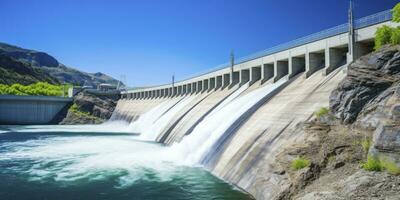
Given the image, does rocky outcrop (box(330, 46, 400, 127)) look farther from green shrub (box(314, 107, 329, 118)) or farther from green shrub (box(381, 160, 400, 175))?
green shrub (box(381, 160, 400, 175))

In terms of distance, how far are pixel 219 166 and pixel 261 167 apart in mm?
4088

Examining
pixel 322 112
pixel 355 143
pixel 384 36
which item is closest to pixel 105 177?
pixel 322 112

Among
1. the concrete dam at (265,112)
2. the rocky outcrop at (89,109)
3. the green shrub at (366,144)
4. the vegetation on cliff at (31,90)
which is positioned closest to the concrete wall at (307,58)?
the concrete dam at (265,112)

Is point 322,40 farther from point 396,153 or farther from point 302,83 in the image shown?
point 396,153

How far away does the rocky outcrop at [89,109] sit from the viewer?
7819cm

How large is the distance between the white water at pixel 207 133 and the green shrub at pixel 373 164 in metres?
12.5

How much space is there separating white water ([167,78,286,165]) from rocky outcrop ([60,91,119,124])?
53439 millimetres

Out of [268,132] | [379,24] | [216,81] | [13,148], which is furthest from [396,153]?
[216,81]

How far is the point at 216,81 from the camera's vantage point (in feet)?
160

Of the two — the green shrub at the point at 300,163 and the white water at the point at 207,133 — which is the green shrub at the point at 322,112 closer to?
the green shrub at the point at 300,163

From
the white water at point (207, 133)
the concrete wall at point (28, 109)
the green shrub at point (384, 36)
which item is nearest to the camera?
the green shrub at point (384, 36)

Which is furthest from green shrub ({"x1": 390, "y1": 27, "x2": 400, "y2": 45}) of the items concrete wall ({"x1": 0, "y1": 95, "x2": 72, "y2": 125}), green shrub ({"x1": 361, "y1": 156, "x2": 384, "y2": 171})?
concrete wall ({"x1": 0, "y1": 95, "x2": 72, "y2": 125})

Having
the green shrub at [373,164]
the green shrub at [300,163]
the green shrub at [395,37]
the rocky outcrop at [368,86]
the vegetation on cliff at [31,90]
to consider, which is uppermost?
the vegetation on cliff at [31,90]

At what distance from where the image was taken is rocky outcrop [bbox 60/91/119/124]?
78.2m
